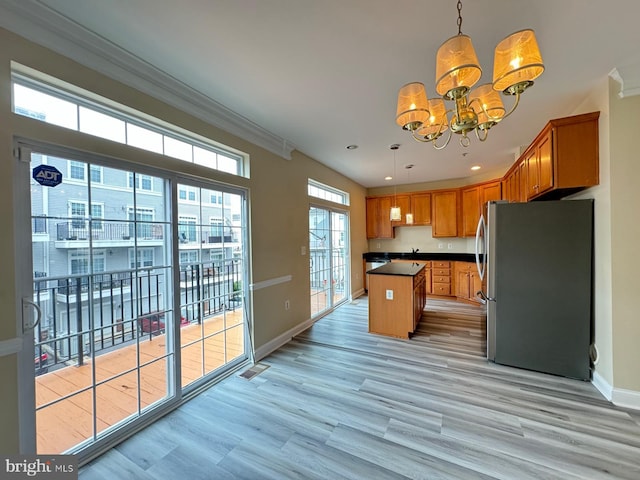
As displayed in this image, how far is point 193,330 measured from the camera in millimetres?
2488

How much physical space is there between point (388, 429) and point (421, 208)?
17.1ft

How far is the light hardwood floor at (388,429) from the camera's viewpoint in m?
1.60

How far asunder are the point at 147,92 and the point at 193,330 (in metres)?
2.09

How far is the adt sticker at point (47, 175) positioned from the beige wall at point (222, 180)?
0.12 meters

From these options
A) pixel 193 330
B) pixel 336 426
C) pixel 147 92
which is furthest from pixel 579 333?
pixel 147 92

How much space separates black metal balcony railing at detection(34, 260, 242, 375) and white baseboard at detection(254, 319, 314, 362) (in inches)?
35.3

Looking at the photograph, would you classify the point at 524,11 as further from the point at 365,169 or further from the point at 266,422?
the point at 365,169

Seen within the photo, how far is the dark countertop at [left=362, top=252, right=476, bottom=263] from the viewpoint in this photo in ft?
18.4

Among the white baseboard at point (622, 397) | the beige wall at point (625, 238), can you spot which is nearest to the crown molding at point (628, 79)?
the beige wall at point (625, 238)

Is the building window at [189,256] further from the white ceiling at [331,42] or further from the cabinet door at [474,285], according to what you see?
the cabinet door at [474,285]

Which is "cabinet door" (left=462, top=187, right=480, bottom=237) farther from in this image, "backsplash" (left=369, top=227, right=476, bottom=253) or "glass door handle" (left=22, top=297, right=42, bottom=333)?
"glass door handle" (left=22, top=297, right=42, bottom=333)

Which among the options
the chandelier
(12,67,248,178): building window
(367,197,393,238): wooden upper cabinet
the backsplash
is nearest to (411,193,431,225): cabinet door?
the backsplash

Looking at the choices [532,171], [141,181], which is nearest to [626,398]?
[532,171]

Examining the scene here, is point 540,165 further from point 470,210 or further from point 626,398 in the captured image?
point 470,210
